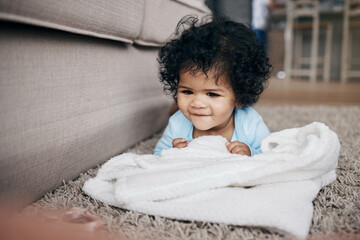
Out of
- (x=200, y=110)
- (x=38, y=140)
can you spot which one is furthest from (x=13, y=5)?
(x=200, y=110)

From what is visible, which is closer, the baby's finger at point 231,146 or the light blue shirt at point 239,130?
the baby's finger at point 231,146

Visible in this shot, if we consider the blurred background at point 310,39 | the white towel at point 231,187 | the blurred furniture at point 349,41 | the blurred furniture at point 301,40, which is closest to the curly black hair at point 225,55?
the white towel at point 231,187

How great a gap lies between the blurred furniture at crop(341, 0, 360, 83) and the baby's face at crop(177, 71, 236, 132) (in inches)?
167

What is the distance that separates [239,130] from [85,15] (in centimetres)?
54

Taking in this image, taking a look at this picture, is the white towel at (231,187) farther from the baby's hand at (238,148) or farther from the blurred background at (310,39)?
the blurred background at (310,39)

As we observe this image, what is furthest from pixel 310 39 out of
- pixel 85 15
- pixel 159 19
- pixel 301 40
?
pixel 85 15

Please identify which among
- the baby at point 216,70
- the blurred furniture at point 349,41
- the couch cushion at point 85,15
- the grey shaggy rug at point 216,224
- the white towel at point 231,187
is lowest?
the grey shaggy rug at point 216,224

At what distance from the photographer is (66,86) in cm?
72

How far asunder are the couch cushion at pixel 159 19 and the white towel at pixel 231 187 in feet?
1.81

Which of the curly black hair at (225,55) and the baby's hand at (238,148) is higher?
the curly black hair at (225,55)

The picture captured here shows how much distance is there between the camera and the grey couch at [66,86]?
573 millimetres

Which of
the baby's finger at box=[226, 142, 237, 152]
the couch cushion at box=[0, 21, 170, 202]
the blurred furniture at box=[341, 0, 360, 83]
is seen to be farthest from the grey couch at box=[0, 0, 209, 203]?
the blurred furniture at box=[341, 0, 360, 83]

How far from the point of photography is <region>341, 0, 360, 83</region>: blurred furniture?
4535mm

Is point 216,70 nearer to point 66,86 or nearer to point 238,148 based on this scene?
point 238,148
